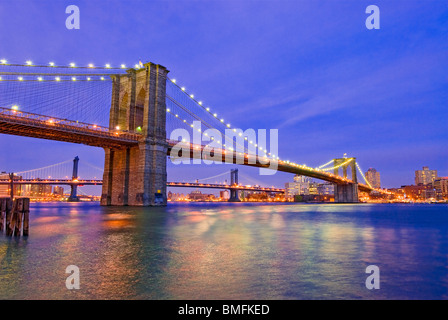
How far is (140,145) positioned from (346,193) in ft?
301

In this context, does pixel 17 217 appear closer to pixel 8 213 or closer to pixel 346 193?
pixel 8 213

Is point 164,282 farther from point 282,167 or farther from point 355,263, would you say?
point 282,167

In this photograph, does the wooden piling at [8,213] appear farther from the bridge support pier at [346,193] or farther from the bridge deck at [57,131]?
the bridge support pier at [346,193]

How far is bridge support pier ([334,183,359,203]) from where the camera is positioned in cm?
11156

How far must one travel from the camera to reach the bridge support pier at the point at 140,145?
43875 millimetres

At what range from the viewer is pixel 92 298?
513 centimetres

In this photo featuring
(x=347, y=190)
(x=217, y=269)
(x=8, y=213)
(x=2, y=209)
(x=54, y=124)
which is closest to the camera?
(x=217, y=269)

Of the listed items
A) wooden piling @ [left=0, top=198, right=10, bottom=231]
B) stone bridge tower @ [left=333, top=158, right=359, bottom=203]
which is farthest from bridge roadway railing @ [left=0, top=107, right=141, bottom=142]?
stone bridge tower @ [left=333, top=158, right=359, bottom=203]

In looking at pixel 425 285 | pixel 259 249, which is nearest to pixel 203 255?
pixel 259 249

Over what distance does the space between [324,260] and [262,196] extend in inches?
7457

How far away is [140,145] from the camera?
145 feet

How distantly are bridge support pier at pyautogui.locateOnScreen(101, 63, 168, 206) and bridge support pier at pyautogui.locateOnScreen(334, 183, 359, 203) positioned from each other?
280 feet

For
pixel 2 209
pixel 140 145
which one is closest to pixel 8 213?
pixel 2 209
